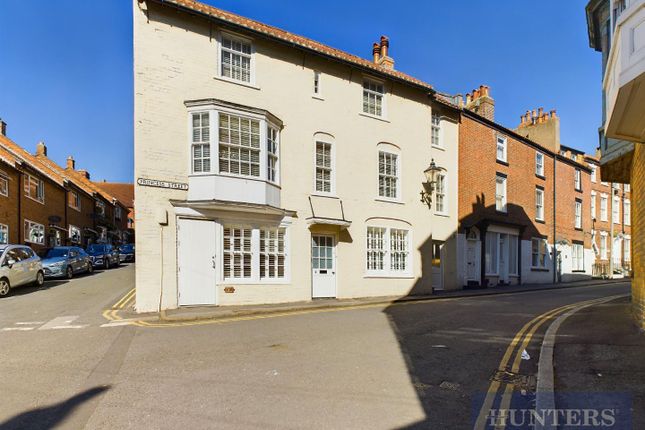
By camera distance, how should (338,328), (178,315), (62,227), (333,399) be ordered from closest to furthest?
1. (333,399)
2. (338,328)
3. (178,315)
4. (62,227)

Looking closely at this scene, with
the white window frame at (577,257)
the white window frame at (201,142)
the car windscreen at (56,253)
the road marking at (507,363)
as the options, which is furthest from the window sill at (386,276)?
the white window frame at (577,257)

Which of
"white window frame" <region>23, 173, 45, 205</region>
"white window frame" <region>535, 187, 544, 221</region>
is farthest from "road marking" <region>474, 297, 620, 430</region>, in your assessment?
"white window frame" <region>23, 173, 45, 205</region>

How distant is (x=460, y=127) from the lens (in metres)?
20.5

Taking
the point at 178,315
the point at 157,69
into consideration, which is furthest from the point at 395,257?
the point at 157,69

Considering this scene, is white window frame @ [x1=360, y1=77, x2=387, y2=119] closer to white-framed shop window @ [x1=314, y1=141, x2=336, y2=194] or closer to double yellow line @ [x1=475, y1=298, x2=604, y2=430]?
white-framed shop window @ [x1=314, y1=141, x2=336, y2=194]

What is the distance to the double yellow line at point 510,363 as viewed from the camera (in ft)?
14.8

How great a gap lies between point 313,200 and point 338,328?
611 cm

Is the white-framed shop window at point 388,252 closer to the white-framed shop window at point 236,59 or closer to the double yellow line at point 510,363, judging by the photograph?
the double yellow line at point 510,363

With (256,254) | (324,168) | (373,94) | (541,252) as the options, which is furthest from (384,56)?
(541,252)

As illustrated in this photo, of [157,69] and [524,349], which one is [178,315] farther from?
[524,349]

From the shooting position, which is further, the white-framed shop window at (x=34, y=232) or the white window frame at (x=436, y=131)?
the white-framed shop window at (x=34, y=232)

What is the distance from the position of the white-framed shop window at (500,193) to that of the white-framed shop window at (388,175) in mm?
8594

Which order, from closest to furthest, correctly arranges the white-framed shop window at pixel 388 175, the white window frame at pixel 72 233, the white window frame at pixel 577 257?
the white-framed shop window at pixel 388 175
the white window frame at pixel 577 257
the white window frame at pixel 72 233

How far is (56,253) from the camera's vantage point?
20.7 meters
